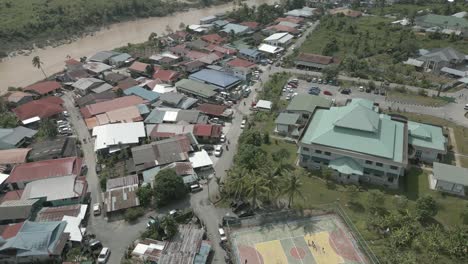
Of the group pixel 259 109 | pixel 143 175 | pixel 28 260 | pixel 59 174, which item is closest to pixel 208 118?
pixel 259 109

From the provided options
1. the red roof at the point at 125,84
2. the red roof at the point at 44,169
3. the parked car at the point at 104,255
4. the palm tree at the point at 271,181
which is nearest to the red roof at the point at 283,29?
the red roof at the point at 125,84

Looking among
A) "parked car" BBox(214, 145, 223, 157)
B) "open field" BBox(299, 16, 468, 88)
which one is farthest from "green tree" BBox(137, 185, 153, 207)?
"open field" BBox(299, 16, 468, 88)

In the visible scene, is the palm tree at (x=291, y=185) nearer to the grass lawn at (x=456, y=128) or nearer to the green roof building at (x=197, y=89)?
the grass lawn at (x=456, y=128)

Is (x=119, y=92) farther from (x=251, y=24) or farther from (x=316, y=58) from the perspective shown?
(x=251, y=24)

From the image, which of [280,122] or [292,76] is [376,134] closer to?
[280,122]

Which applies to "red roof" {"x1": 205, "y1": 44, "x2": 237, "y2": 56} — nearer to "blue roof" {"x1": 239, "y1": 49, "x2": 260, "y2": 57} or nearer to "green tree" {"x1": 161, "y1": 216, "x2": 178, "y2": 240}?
"blue roof" {"x1": 239, "y1": 49, "x2": 260, "y2": 57}

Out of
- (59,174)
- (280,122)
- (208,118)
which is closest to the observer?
(59,174)
